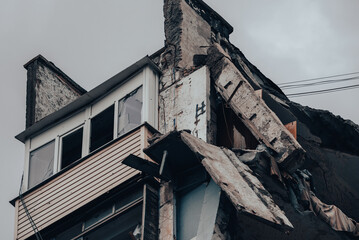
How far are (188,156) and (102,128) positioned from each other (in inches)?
131

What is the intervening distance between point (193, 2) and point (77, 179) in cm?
483

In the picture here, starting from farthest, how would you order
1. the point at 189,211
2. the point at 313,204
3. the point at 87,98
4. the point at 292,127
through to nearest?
the point at 87,98
the point at 292,127
the point at 313,204
the point at 189,211

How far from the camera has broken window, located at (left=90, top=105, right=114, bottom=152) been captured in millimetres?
18734

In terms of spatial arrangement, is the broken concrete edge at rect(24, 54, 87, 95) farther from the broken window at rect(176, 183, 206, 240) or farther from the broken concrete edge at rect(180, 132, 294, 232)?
the broken concrete edge at rect(180, 132, 294, 232)

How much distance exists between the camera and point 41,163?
63.3 ft

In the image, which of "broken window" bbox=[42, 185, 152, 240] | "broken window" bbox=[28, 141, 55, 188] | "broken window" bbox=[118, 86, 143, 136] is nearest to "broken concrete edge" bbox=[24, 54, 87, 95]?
"broken window" bbox=[28, 141, 55, 188]

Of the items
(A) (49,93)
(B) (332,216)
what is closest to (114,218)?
(B) (332,216)

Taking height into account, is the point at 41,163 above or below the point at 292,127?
above

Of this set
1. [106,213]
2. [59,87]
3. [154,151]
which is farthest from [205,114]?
[59,87]

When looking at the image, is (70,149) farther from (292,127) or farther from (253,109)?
(292,127)

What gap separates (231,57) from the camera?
1922 centimetres

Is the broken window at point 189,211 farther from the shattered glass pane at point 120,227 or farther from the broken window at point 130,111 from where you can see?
the broken window at point 130,111

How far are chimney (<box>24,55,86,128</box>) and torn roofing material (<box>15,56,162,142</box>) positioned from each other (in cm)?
88

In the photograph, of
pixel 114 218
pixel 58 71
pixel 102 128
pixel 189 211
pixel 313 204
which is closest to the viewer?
pixel 189 211
